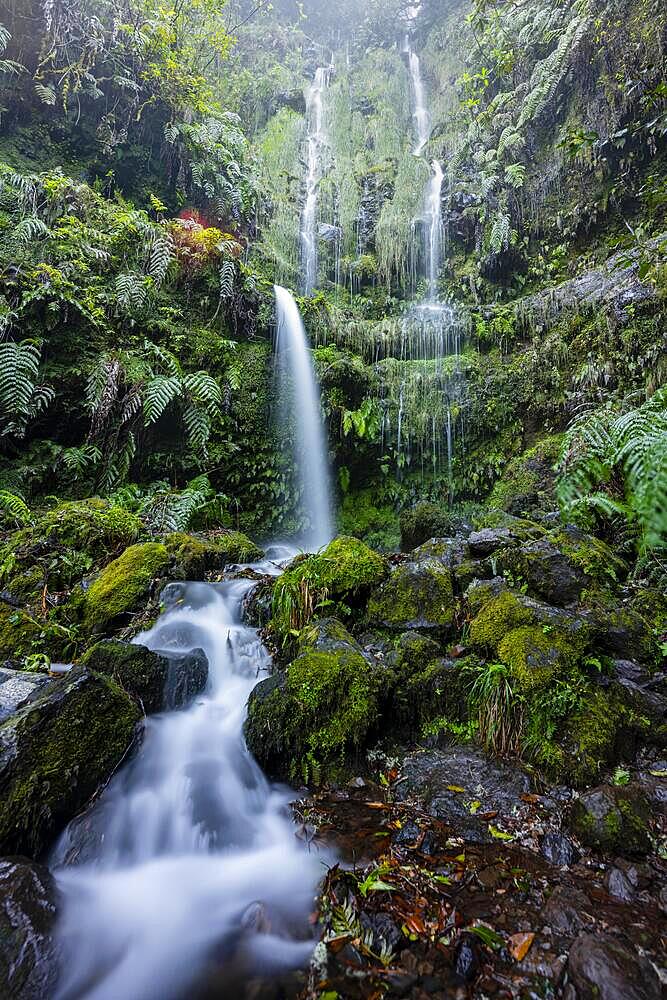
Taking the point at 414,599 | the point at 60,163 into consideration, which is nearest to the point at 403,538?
the point at 414,599

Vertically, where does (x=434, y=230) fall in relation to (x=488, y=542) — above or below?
above

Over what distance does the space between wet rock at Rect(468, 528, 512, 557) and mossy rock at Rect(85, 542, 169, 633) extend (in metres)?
3.39

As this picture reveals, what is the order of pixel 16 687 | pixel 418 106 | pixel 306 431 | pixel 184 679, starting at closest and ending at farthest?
pixel 16 687
pixel 184 679
pixel 306 431
pixel 418 106

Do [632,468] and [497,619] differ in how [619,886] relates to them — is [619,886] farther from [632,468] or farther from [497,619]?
[632,468]

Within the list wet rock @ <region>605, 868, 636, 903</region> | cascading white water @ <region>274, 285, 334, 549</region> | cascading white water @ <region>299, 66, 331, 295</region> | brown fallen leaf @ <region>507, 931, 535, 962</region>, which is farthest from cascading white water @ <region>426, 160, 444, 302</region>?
brown fallen leaf @ <region>507, 931, 535, 962</region>

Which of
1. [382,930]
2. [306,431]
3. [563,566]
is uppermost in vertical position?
[306,431]

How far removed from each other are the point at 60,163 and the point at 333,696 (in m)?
12.6

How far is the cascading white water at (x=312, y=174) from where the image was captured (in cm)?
1238

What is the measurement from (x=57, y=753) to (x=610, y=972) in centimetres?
257

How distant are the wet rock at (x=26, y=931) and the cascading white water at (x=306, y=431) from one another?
24.4 feet

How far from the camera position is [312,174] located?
15.1 metres

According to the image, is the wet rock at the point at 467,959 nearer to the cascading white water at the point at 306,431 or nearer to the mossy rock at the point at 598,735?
the mossy rock at the point at 598,735

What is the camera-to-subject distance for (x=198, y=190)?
1063 cm

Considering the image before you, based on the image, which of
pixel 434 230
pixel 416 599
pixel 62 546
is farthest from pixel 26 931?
pixel 434 230
